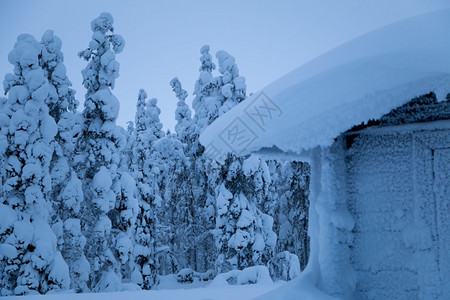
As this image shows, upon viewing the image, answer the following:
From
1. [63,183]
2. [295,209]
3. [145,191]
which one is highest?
[63,183]

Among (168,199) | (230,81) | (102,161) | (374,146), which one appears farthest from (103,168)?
(168,199)

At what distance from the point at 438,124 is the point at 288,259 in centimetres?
1318

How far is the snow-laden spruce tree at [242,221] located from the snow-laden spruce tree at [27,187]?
7023 millimetres

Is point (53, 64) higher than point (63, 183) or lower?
higher

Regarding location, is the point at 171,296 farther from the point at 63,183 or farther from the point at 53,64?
the point at 53,64

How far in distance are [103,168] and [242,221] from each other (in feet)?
20.1

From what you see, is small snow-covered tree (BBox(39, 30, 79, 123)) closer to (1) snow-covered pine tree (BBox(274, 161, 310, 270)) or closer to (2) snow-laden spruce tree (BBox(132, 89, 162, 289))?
(2) snow-laden spruce tree (BBox(132, 89, 162, 289))

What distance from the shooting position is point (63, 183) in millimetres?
15688

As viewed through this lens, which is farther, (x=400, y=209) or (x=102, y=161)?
(x=102, y=161)

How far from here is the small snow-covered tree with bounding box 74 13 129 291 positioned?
15125 millimetres

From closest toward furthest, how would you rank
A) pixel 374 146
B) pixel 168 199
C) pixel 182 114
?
pixel 374 146, pixel 182 114, pixel 168 199

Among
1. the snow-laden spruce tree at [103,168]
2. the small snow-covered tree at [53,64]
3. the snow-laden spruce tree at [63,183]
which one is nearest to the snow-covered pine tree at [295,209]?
the snow-laden spruce tree at [103,168]

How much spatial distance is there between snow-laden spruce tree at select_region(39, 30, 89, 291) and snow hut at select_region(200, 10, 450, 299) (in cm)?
1052

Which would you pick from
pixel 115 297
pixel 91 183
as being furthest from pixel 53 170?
pixel 115 297
